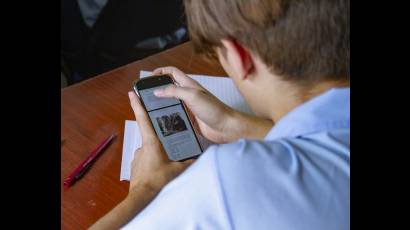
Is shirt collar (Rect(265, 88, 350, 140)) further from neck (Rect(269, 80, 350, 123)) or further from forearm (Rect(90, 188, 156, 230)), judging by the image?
forearm (Rect(90, 188, 156, 230))

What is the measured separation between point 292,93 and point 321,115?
0.28 feet

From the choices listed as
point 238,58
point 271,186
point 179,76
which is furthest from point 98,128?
point 271,186

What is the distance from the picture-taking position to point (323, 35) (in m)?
0.59

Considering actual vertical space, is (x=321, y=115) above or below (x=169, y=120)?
above

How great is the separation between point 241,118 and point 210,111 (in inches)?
2.4

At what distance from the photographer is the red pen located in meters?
0.81

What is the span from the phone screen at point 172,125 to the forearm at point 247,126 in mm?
87

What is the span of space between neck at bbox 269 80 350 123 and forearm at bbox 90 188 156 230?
27cm

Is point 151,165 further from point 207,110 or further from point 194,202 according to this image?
point 194,202

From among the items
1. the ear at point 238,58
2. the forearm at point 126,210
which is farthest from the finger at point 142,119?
the ear at point 238,58

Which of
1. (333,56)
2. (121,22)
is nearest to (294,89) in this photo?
(333,56)

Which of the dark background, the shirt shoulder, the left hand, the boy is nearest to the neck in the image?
the boy

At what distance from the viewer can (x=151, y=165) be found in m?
0.82

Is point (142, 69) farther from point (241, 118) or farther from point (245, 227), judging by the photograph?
point (245, 227)
